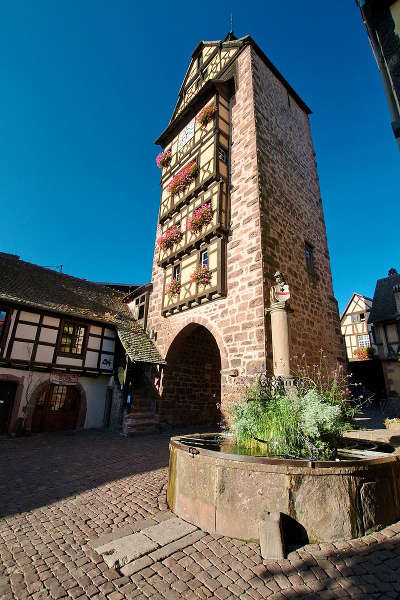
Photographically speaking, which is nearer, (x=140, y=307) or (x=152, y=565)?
(x=152, y=565)

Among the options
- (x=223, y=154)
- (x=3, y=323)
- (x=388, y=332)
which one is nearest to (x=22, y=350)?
(x=3, y=323)

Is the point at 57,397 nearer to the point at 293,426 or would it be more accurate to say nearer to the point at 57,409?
the point at 57,409

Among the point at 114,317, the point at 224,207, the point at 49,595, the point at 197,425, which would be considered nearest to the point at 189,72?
the point at 224,207

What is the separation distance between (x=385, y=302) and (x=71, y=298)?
19196mm

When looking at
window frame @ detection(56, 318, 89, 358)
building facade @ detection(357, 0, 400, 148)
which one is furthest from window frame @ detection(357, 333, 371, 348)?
building facade @ detection(357, 0, 400, 148)

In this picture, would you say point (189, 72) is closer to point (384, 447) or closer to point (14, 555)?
point (384, 447)

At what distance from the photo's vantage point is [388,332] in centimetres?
1838

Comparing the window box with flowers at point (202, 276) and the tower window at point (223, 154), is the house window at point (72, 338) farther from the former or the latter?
the tower window at point (223, 154)

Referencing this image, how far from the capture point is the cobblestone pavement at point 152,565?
245cm

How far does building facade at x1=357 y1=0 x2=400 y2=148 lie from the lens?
3256 millimetres

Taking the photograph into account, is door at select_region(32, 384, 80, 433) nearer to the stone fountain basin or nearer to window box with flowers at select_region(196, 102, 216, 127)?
the stone fountain basin

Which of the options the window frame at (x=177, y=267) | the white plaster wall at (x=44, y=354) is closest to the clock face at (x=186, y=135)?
the window frame at (x=177, y=267)

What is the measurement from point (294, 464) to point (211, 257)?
24.1ft

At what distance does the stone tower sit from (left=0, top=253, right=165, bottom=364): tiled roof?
103cm
